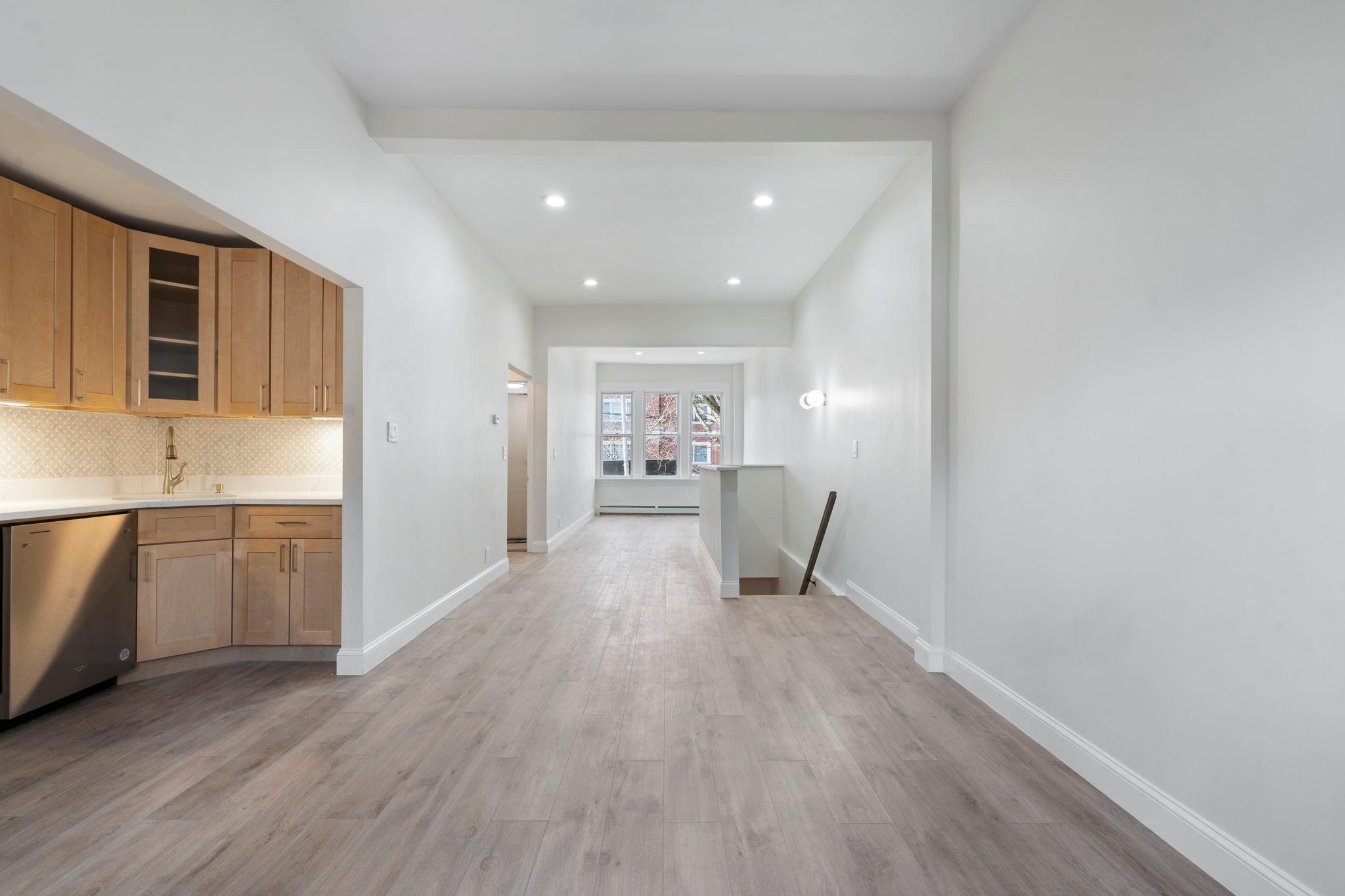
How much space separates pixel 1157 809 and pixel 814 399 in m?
4.29

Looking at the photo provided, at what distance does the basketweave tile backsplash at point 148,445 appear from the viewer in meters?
3.05

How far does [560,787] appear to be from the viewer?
2102mm

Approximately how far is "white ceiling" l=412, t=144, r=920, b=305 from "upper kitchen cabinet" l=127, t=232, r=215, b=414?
134 centimetres

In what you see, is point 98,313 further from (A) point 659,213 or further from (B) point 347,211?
(A) point 659,213

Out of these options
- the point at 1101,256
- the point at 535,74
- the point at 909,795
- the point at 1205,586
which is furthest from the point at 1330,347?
the point at 535,74

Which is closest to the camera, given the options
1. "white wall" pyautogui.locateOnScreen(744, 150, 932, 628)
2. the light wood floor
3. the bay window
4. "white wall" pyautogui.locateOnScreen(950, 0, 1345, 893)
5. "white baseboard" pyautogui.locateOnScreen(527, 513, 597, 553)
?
"white wall" pyautogui.locateOnScreen(950, 0, 1345, 893)

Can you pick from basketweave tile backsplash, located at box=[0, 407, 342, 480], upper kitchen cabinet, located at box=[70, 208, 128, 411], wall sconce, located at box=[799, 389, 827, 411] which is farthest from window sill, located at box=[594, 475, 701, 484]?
upper kitchen cabinet, located at box=[70, 208, 128, 411]

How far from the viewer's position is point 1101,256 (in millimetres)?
2102

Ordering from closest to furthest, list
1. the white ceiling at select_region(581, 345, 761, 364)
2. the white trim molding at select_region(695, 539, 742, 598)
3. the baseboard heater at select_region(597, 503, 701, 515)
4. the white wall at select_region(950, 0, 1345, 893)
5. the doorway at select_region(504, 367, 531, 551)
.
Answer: the white wall at select_region(950, 0, 1345, 893), the white trim molding at select_region(695, 539, 742, 598), the doorway at select_region(504, 367, 531, 551), the white ceiling at select_region(581, 345, 761, 364), the baseboard heater at select_region(597, 503, 701, 515)

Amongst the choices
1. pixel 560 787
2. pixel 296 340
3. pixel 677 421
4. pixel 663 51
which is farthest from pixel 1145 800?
pixel 677 421

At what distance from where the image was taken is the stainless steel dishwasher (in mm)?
2490

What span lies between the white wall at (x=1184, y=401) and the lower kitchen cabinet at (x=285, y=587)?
10.7 feet

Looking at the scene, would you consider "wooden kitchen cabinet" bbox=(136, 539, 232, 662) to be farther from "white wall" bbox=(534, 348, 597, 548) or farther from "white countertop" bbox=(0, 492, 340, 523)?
"white wall" bbox=(534, 348, 597, 548)

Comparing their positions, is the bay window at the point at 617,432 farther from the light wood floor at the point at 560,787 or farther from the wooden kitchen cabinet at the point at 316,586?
the wooden kitchen cabinet at the point at 316,586
